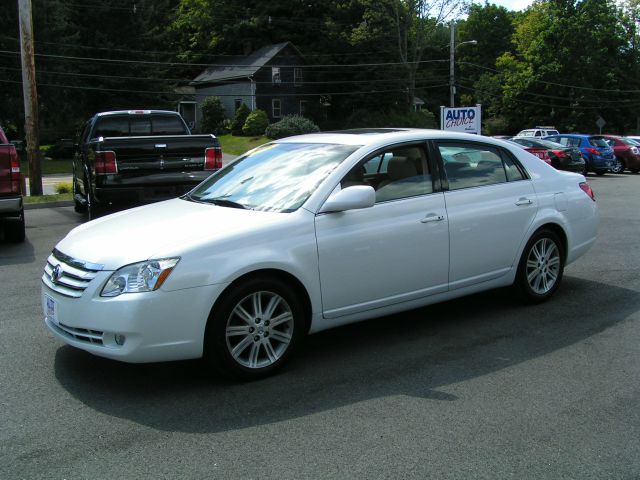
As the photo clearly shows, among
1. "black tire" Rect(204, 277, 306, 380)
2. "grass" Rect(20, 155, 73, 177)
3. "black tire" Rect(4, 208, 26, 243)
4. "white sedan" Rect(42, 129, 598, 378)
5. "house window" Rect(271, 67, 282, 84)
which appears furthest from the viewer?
"house window" Rect(271, 67, 282, 84)

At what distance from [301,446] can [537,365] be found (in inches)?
80.9

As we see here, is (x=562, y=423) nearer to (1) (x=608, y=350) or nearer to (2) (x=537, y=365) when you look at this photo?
(2) (x=537, y=365)

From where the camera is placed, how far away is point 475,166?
226 inches

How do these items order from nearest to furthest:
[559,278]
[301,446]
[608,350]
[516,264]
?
[301,446] < [608,350] < [516,264] < [559,278]

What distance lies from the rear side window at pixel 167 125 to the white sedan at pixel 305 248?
7.29m

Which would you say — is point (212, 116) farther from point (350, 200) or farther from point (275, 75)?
point (350, 200)

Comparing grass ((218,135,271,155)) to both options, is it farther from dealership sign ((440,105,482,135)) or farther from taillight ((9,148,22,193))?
taillight ((9,148,22,193))

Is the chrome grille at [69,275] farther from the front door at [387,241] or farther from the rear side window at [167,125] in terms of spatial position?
the rear side window at [167,125]

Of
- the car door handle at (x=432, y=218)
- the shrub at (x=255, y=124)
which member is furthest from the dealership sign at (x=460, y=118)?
the shrub at (x=255, y=124)

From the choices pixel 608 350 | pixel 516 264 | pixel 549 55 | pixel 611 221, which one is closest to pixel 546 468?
pixel 608 350

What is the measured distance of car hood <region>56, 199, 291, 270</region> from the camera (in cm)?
414

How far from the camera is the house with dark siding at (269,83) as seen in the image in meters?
58.5

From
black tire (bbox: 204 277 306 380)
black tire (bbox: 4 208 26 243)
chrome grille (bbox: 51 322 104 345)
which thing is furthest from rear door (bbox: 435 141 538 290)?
black tire (bbox: 4 208 26 243)

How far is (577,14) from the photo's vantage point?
192 ft
